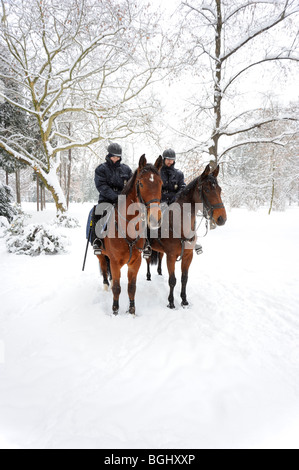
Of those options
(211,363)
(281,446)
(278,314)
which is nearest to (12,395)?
(211,363)

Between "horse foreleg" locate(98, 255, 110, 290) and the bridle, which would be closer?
the bridle

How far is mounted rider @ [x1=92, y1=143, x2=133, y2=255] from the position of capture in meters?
3.86

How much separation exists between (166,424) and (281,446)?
2.96 feet

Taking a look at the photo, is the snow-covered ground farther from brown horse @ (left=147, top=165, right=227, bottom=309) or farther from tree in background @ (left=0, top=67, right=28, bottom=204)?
tree in background @ (left=0, top=67, right=28, bottom=204)

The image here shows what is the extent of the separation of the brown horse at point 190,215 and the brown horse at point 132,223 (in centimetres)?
72

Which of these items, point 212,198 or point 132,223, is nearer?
point 132,223

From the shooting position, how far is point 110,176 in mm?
3990

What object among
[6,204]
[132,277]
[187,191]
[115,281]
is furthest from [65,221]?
[187,191]

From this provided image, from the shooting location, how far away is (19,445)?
165cm

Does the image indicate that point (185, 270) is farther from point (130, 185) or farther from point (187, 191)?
point (130, 185)

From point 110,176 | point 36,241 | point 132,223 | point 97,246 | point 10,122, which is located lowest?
point 36,241

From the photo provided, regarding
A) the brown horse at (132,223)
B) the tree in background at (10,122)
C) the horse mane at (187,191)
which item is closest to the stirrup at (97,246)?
the brown horse at (132,223)

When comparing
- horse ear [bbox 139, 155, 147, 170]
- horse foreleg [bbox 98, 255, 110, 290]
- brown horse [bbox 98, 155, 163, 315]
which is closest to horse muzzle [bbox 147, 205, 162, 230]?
brown horse [bbox 98, 155, 163, 315]

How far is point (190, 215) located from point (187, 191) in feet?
1.57
